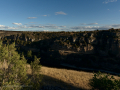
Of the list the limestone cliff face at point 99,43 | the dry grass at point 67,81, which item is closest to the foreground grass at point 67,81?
the dry grass at point 67,81

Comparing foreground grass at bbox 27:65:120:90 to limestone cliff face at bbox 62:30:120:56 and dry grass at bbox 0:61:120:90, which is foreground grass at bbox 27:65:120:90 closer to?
dry grass at bbox 0:61:120:90

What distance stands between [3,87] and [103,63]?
5912 centimetres

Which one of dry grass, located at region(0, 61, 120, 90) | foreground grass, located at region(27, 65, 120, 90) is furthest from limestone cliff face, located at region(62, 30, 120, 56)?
dry grass, located at region(0, 61, 120, 90)

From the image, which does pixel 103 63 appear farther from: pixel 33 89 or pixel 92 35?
pixel 33 89

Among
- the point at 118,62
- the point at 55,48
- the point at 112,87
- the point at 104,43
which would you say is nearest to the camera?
the point at 112,87

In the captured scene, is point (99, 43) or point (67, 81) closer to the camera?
point (67, 81)

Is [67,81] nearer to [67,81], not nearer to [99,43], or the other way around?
[67,81]

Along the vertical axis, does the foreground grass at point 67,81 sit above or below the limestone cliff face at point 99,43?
below

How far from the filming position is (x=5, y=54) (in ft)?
43.1

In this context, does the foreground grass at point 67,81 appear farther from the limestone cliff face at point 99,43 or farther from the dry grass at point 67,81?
the limestone cliff face at point 99,43

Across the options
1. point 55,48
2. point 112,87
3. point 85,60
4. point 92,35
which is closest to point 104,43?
point 92,35

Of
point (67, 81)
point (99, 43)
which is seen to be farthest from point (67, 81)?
point (99, 43)

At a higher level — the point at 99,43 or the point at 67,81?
the point at 99,43

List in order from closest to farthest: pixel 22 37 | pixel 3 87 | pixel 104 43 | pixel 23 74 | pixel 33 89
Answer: pixel 3 87 < pixel 23 74 < pixel 33 89 < pixel 104 43 < pixel 22 37
